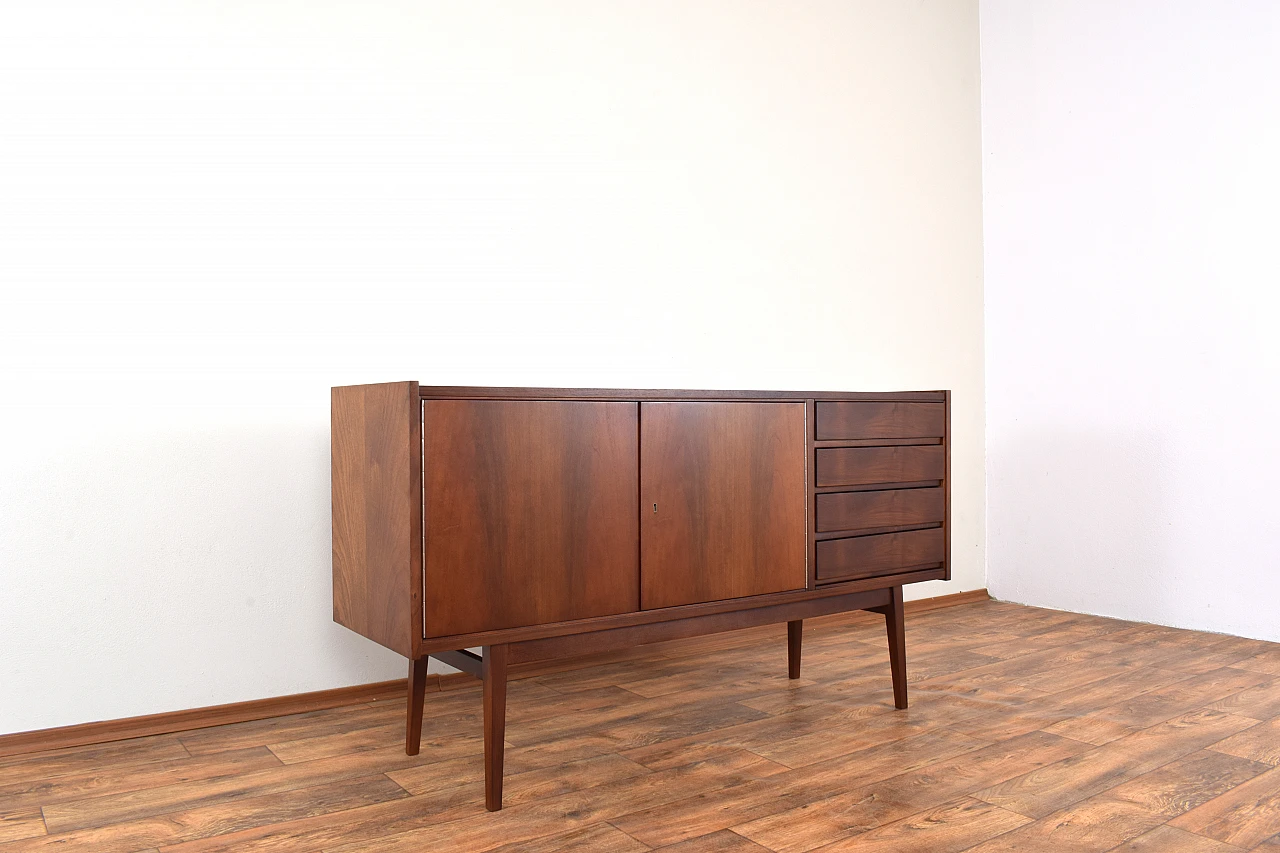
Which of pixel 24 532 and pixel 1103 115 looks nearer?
pixel 24 532

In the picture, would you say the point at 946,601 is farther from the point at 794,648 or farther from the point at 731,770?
the point at 731,770

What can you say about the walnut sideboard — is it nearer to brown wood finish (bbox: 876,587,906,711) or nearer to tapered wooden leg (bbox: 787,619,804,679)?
brown wood finish (bbox: 876,587,906,711)

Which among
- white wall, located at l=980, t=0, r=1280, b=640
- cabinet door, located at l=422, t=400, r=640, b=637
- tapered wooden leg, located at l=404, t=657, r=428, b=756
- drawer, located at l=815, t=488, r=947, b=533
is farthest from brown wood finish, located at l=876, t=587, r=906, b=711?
white wall, located at l=980, t=0, r=1280, b=640

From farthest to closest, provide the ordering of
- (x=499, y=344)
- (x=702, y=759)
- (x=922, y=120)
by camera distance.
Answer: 1. (x=922, y=120)
2. (x=499, y=344)
3. (x=702, y=759)

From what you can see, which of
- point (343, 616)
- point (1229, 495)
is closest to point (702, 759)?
point (343, 616)

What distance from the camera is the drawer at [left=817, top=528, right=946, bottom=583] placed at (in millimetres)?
2303

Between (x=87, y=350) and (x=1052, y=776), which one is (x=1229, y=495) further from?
(x=87, y=350)

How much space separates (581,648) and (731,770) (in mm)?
401

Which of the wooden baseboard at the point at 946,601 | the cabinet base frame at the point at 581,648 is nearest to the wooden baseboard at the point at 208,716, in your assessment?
the cabinet base frame at the point at 581,648

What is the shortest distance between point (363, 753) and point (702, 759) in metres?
0.73

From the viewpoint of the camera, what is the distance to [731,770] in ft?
6.49

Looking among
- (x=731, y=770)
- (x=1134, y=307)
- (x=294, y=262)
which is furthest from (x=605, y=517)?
(x=1134, y=307)

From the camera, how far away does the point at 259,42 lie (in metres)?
2.37

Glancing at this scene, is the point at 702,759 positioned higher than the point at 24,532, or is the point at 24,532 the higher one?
the point at 24,532
